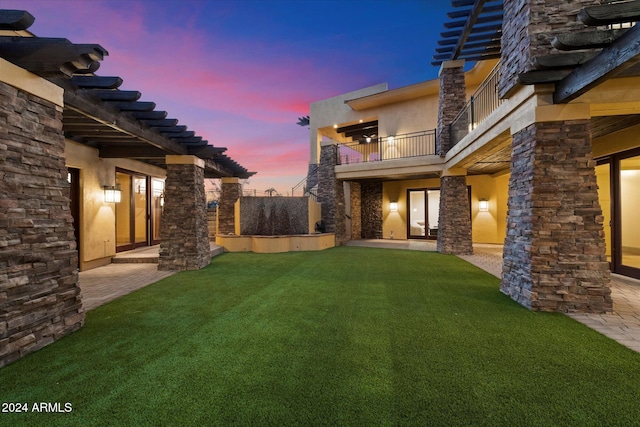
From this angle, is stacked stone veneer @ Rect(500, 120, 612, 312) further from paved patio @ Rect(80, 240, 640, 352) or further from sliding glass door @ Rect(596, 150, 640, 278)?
sliding glass door @ Rect(596, 150, 640, 278)

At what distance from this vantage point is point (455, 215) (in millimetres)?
9859

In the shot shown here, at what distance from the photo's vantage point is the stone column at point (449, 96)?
955cm

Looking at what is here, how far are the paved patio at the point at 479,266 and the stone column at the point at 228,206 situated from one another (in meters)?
2.64

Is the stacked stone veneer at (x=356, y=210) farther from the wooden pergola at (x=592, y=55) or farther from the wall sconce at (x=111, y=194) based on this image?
the wooden pergola at (x=592, y=55)

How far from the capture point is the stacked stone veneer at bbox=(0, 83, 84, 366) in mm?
2760

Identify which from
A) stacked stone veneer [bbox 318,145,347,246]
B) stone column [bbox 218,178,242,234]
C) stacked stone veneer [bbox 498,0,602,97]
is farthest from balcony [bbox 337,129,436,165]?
stacked stone veneer [bbox 498,0,602,97]

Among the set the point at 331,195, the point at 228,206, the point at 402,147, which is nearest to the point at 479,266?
the point at 331,195

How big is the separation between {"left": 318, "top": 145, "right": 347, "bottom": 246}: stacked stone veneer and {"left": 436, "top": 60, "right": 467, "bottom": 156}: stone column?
4538mm

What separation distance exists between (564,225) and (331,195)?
29.3 ft

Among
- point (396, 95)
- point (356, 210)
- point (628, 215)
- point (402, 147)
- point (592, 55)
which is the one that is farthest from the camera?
point (356, 210)

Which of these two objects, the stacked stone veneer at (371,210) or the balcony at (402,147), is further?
the stacked stone veneer at (371,210)

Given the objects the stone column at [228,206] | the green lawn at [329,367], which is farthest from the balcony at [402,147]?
the green lawn at [329,367]

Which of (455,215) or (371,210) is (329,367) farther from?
(371,210)

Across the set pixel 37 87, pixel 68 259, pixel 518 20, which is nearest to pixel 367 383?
pixel 68 259
